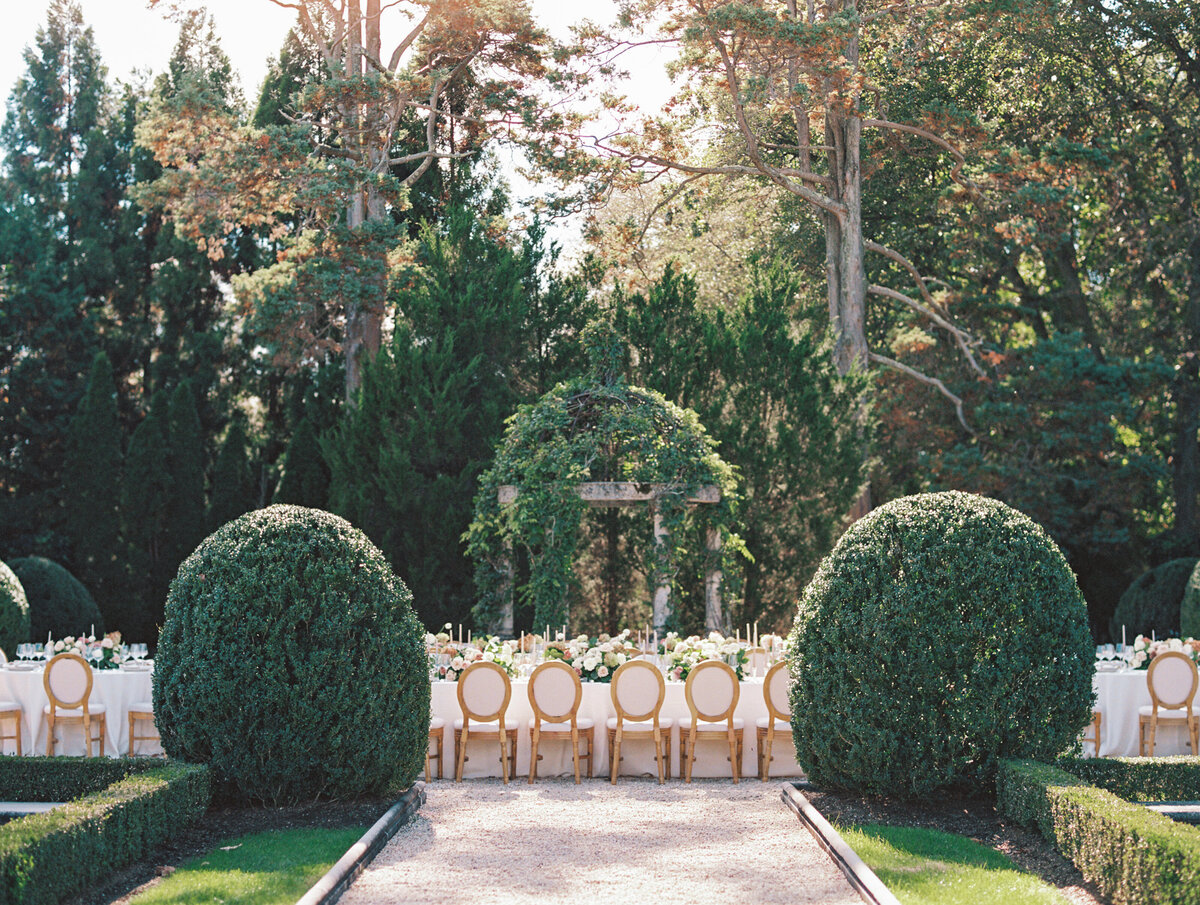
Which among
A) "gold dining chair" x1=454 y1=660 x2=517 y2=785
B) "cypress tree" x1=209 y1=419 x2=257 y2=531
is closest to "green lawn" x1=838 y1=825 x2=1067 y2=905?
"gold dining chair" x1=454 y1=660 x2=517 y2=785

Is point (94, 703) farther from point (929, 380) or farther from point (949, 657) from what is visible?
point (929, 380)

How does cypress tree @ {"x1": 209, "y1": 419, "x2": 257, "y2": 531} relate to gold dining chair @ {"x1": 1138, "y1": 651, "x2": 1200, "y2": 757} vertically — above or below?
above

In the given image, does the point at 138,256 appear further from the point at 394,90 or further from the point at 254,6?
the point at 394,90

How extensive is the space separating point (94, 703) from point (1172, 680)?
8841 millimetres

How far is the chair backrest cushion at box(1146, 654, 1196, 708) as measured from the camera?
9578 millimetres

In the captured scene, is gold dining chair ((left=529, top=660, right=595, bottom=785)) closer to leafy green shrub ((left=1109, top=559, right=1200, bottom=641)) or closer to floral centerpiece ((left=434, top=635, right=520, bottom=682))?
floral centerpiece ((left=434, top=635, right=520, bottom=682))

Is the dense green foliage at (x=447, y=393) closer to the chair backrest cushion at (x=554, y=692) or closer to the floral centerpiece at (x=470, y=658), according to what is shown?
the floral centerpiece at (x=470, y=658)

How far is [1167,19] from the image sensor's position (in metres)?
20.3

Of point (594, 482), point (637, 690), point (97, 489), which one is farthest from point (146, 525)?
point (637, 690)

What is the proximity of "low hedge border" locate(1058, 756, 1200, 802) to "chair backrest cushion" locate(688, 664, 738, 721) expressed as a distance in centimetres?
258

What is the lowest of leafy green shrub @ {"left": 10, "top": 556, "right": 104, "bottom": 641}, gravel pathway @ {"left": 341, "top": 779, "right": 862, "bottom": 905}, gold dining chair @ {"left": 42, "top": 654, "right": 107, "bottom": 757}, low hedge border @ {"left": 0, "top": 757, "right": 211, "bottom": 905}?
gravel pathway @ {"left": 341, "top": 779, "right": 862, "bottom": 905}

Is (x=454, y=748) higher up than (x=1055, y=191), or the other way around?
(x=1055, y=191)

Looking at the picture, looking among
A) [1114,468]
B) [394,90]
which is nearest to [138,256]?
[394,90]

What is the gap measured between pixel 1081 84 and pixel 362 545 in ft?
62.1
